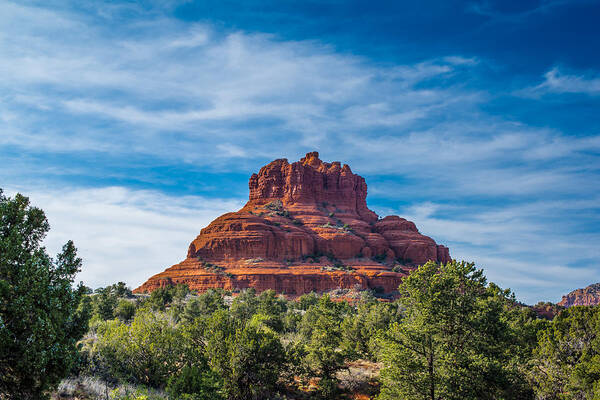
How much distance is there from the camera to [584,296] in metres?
184

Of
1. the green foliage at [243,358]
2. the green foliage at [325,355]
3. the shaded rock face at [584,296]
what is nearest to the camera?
the green foliage at [243,358]

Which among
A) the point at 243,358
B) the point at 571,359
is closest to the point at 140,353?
the point at 243,358

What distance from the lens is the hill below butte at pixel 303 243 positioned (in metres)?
116

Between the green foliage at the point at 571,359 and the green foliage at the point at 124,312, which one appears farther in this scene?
the green foliage at the point at 124,312

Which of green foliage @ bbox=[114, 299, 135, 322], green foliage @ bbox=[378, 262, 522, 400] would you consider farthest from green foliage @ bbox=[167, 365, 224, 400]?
green foliage @ bbox=[114, 299, 135, 322]

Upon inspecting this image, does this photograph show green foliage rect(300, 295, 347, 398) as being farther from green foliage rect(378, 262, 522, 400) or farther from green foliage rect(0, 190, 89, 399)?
green foliage rect(0, 190, 89, 399)

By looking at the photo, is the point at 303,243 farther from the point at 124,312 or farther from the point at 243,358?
the point at 243,358

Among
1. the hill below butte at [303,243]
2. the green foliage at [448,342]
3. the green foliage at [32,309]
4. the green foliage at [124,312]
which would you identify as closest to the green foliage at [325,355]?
the green foliage at [448,342]

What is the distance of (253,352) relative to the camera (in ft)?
70.2

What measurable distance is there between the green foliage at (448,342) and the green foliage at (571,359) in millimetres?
3226

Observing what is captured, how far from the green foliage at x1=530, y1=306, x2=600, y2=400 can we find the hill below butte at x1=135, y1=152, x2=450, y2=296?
90982 millimetres

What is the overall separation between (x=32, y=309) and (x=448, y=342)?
56.2 feet

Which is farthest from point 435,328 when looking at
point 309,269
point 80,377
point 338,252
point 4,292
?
point 338,252

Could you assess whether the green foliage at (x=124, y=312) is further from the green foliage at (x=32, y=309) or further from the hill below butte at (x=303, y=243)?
the hill below butte at (x=303, y=243)
